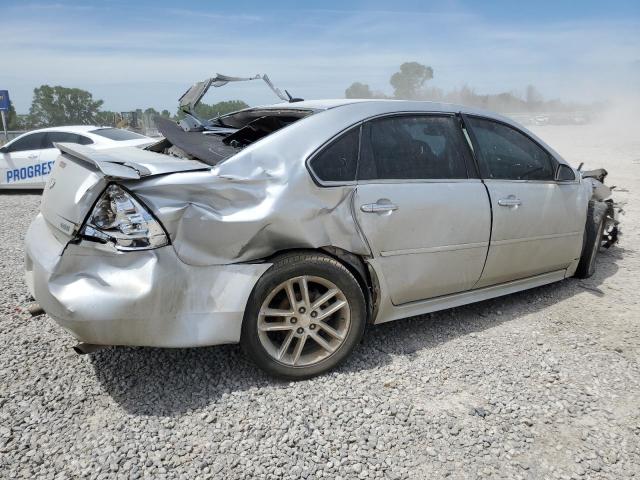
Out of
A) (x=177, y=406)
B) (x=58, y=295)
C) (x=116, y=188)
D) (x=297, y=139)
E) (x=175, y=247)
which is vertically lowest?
(x=177, y=406)

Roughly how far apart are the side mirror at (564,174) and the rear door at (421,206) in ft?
3.22

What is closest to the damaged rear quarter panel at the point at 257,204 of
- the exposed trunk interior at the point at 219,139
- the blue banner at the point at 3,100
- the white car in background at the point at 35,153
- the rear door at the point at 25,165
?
the exposed trunk interior at the point at 219,139

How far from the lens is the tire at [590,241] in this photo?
4.52m

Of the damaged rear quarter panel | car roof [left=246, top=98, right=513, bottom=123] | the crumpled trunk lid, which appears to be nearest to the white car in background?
car roof [left=246, top=98, right=513, bottom=123]

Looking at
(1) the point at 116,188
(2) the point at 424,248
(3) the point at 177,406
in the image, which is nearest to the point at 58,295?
(1) the point at 116,188

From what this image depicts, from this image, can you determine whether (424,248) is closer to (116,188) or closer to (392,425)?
(392,425)

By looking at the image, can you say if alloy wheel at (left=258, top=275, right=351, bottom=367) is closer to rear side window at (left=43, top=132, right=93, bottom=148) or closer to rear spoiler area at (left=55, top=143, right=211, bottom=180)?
rear spoiler area at (left=55, top=143, right=211, bottom=180)

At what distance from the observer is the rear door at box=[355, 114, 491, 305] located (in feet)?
9.89

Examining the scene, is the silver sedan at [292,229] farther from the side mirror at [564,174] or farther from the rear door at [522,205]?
the side mirror at [564,174]

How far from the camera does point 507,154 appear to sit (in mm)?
3758

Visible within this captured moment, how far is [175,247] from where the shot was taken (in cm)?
251

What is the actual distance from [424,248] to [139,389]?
1.88m

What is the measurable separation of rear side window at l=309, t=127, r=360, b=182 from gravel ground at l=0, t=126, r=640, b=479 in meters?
1.16

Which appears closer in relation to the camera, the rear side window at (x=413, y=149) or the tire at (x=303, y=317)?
the tire at (x=303, y=317)
